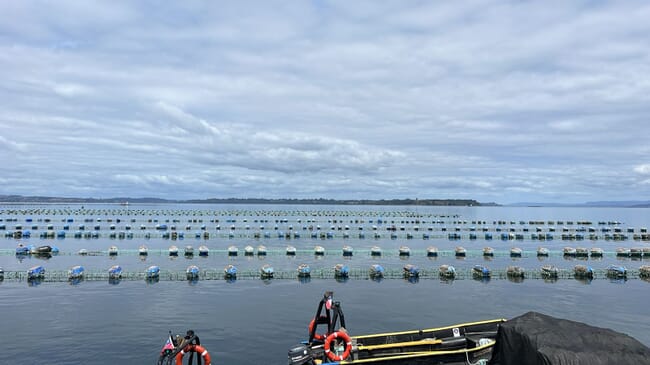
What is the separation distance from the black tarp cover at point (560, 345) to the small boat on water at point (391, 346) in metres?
8.24

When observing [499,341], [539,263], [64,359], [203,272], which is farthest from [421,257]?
[499,341]

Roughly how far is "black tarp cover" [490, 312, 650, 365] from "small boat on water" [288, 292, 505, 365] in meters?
8.24

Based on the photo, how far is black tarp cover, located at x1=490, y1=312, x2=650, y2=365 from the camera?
15.0 m

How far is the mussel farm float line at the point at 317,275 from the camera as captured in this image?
86812mm

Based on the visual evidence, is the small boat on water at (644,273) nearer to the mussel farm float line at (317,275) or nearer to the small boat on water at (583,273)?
the mussel farm float line at (317,275)

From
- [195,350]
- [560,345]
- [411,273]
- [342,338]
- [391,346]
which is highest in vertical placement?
[560,345]

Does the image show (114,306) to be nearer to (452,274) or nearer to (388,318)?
(388,318)

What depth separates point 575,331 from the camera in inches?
662

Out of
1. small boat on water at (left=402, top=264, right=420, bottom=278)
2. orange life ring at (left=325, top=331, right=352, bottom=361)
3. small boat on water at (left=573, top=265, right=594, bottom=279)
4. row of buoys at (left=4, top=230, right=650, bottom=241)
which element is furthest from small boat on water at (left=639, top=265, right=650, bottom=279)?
orange life ring at (left=325, top=331, right=352, bottom=361)

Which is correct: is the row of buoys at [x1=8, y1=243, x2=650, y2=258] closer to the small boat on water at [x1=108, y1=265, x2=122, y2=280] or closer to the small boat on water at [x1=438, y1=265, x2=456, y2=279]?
the small boat on water at [x1=438, y1=265, x2=456, y2=279]

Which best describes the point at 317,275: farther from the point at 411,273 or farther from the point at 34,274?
the point at 34,274

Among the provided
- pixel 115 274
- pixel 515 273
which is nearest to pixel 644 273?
pixel 515 273

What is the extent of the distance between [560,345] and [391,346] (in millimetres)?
15066

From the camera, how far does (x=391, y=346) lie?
2934 cm
